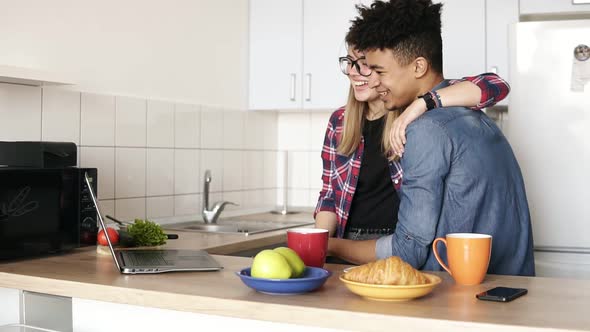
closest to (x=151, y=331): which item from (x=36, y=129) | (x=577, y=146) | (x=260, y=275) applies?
(x=260, y=275)

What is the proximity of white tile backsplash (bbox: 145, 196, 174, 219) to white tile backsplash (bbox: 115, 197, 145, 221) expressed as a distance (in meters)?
0.04

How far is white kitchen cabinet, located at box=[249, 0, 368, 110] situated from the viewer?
340cm

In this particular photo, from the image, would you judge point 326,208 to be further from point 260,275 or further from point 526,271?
point 260,275

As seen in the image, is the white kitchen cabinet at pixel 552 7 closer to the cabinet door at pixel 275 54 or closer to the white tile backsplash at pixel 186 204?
the cabinet door at pixel 275 54

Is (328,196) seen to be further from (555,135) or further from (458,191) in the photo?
(555,135)

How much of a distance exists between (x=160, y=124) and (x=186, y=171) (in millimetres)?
279

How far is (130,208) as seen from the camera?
2.79 m

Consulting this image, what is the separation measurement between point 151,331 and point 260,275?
0.32 metres

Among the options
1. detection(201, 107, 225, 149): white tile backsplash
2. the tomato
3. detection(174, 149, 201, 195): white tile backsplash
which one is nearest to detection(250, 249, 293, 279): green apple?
the tomato

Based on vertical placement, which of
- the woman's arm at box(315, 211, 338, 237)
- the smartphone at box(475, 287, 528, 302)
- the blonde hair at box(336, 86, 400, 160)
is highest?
the blonde hair at box(336, 86, 400, 160)

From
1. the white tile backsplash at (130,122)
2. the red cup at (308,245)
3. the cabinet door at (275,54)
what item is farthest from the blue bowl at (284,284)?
the cabinet door at (275,54)

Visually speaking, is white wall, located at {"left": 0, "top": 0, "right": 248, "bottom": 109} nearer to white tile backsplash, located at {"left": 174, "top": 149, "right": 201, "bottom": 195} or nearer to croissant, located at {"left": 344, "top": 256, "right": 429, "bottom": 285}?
white tile backsplash, located at {"left": 174, "top": 149, "right": 201, "bottom": 195}

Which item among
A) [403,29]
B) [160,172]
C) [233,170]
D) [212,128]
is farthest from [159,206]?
[403,29]

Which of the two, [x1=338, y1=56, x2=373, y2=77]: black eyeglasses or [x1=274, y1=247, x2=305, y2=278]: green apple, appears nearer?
[x1=274, y1=247, x2=305, y2=278]: green apple
